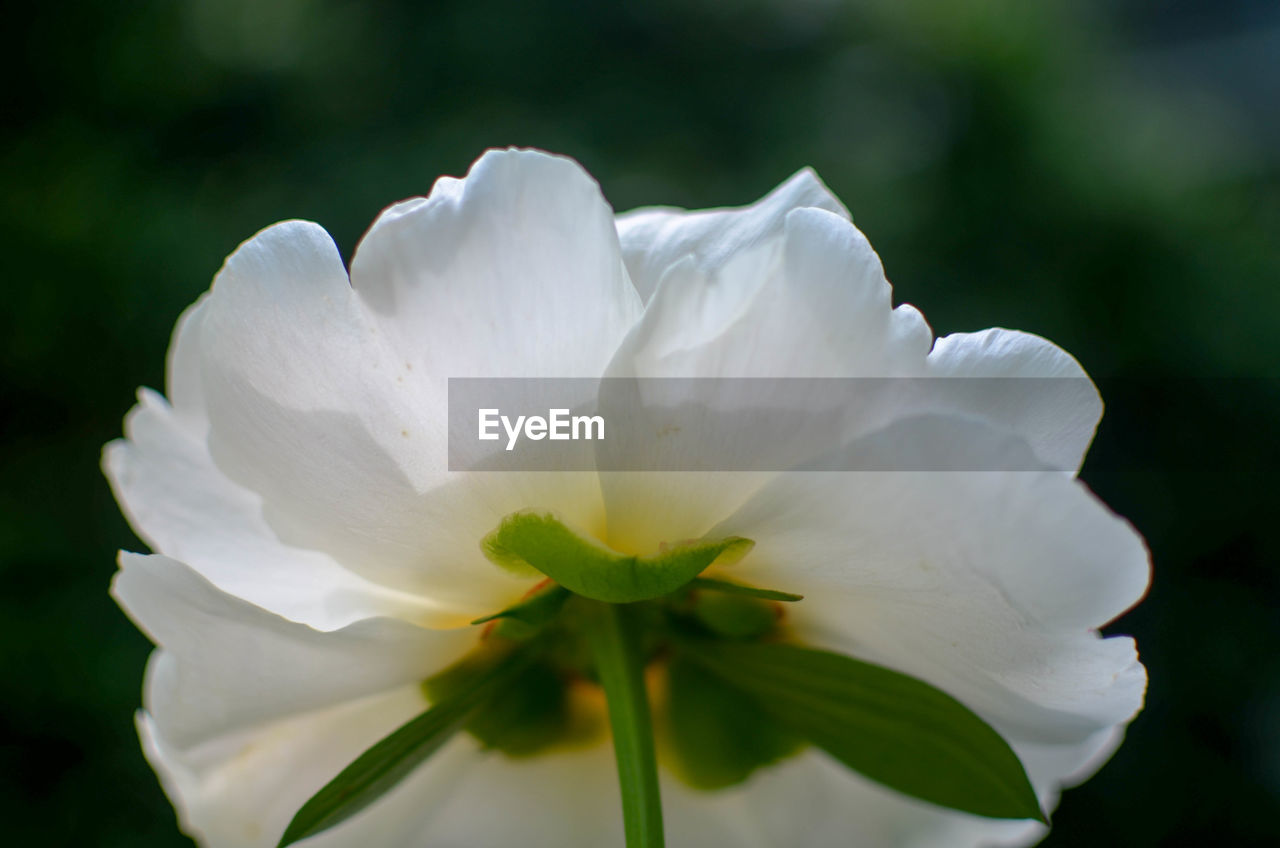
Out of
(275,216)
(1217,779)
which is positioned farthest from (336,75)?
(1217,779)

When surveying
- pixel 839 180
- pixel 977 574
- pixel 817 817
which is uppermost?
pixel 977 574

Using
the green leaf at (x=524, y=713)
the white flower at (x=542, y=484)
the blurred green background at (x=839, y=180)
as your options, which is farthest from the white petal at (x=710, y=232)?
the blurred green background at (x=839, y=180)

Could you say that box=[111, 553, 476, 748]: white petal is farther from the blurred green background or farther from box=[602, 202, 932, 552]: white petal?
the blurred green background

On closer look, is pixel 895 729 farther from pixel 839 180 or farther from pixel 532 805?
pixel 839 180

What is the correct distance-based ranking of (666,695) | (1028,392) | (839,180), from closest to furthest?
(1028,392)
(666,695)
(839,180)

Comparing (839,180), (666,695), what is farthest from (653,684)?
(839,180)

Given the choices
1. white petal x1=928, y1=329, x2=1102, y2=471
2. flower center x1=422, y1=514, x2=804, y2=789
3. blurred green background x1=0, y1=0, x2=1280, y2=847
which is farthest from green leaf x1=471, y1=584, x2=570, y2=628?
blurred green background x1=0, y1=0, x2=1280, y2=847
